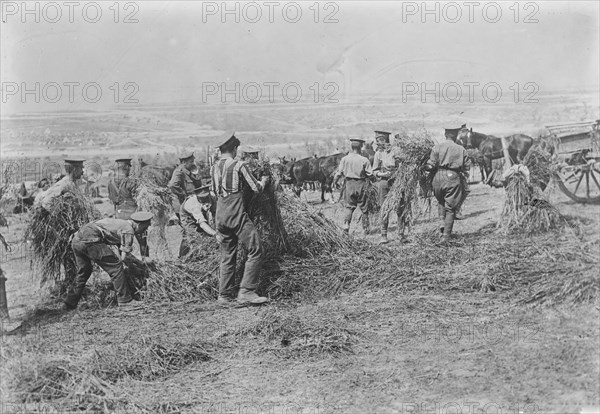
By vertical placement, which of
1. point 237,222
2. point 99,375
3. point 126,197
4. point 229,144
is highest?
point 229,144

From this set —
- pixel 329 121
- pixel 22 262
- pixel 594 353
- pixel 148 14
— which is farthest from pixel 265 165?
pixel 329 121

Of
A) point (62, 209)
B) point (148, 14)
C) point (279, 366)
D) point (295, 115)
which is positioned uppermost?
point (295, 115)

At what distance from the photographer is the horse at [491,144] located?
12.2 meters

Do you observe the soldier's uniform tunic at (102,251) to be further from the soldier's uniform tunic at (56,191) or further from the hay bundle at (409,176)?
the hay bundle at (409,176)

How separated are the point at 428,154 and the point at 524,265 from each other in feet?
8.92

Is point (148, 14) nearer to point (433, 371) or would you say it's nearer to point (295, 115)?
point (433, 371)

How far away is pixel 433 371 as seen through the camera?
3795 mm

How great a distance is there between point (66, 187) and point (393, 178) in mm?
4608

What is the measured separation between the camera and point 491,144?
13.0 meters

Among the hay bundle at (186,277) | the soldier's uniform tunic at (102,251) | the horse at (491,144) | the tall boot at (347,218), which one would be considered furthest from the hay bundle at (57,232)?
the horse at (491,144)

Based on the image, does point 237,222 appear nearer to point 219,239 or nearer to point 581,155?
point 219,239

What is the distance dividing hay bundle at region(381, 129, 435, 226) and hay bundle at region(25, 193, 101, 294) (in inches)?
→ 159

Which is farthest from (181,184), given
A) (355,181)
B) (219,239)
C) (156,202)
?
(219,239)

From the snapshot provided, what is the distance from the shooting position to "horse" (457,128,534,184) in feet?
40.0
